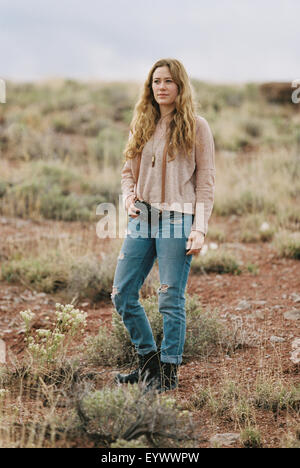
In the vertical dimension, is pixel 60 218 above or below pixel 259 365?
above

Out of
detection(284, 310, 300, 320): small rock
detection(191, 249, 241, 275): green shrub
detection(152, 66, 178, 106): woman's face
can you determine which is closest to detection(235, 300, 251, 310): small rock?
detection(284, 310, 300, 320): small rock

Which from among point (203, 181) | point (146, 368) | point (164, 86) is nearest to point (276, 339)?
point (146, 368)

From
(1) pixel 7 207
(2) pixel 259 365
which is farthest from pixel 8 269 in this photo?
(2) pixel 259 365

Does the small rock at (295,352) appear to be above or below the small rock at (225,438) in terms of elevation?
above

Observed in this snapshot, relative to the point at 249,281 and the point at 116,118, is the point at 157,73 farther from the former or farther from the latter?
the point at 116,118

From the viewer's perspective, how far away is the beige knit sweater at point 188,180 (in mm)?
3004

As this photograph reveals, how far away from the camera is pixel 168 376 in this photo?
323cm

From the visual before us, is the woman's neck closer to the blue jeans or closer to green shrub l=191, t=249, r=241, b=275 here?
the blue jeans

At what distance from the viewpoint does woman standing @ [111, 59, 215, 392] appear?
2.99m

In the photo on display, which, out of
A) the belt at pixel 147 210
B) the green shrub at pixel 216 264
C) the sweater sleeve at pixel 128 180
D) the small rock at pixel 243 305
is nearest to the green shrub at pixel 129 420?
the belt at pixel 147 210

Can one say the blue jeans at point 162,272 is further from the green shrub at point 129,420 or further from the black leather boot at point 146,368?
the green shrub at point 129,420

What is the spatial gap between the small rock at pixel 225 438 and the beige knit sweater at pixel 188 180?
1.12 m

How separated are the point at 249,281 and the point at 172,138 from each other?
3142mm

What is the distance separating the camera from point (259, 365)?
357 centimetres
